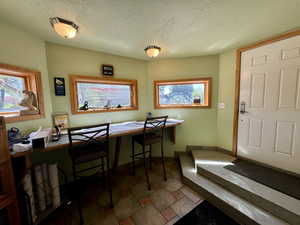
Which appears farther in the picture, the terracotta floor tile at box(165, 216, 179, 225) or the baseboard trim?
the baseboard trim

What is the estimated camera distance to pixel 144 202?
1.61 m

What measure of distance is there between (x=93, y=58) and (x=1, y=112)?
4.66 ft

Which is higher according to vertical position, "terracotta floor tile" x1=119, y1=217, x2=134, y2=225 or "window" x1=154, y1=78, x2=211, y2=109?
"window" x1=154, y1=78, x2=211, y2=109

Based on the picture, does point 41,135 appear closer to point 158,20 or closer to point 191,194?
point 158,20

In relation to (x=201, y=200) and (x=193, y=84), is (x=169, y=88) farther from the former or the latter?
(x=201, y=200)

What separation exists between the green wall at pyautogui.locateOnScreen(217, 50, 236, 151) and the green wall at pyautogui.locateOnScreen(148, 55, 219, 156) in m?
0.10

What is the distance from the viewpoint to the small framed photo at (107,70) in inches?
85.4

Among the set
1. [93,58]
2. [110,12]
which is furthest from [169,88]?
[110,12]

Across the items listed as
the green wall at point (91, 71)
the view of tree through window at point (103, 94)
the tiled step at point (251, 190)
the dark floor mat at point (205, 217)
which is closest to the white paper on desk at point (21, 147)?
the green wall at point (91, 71)

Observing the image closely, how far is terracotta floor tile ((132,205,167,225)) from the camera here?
4.39ft

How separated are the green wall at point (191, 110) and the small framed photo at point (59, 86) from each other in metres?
1.64

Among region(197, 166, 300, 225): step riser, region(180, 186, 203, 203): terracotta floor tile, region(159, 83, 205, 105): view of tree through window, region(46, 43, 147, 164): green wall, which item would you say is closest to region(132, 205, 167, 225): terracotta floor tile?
region(180, 186, 203, 203): terracotta floor tile

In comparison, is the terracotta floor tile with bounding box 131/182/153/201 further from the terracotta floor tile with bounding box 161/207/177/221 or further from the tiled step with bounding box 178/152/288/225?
the tiled step with bounding box 178/152/288/225

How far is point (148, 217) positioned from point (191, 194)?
722 millimetres
